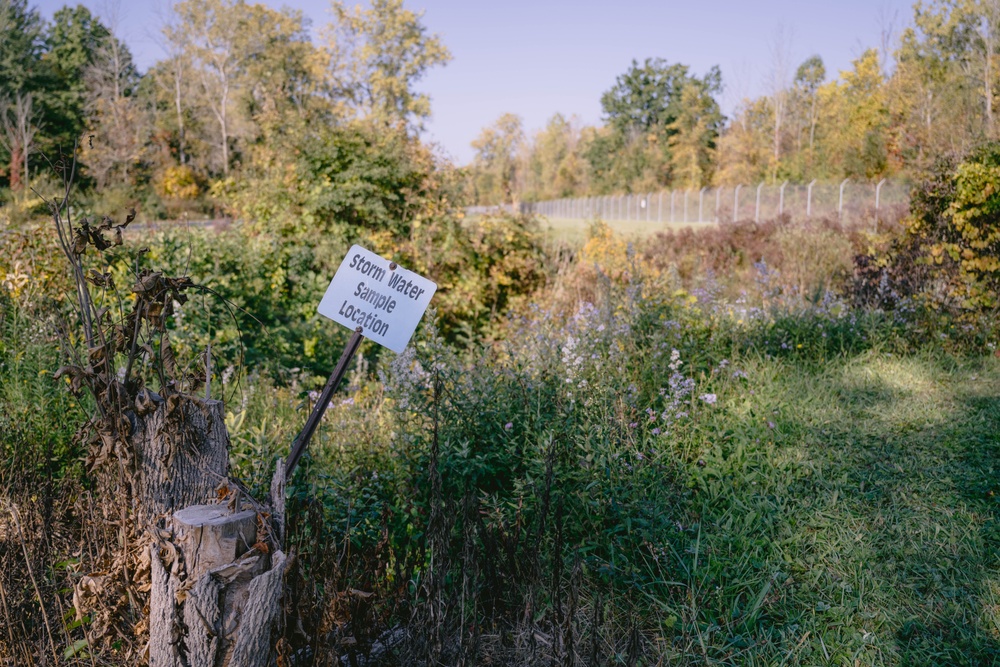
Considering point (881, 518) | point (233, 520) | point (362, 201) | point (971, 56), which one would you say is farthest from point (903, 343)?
point (971, 56)

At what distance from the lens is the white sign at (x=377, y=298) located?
2.35 metres

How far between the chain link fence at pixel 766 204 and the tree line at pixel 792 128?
3.16 ft

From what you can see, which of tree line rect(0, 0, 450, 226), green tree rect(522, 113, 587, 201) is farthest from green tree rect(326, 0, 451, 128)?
green tree rect(522, 113, 587, 201)

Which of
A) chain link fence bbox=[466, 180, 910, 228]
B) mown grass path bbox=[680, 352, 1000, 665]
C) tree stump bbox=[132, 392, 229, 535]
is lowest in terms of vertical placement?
mown grass path bbox=[680, 352, 1000, 665]

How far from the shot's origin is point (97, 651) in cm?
248

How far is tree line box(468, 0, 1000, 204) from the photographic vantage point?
20.6m

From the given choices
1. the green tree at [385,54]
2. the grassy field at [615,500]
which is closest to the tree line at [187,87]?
the green tree at [385,54]

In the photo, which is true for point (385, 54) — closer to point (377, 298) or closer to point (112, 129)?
point (112, 129)

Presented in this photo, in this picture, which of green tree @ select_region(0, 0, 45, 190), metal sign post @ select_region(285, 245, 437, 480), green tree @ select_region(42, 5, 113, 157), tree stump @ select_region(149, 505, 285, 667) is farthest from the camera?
green tree @ select_region(42, 5, 113, 157)

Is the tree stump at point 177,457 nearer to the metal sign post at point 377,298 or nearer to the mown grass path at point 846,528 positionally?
the metal sign post at point 377,298

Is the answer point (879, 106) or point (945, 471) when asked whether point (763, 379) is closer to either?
point (945, 471)

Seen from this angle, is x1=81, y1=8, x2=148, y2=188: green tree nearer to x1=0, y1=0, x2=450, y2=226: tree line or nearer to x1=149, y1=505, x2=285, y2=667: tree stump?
x1=0, y1=0, x2=450, y2=226: tree line

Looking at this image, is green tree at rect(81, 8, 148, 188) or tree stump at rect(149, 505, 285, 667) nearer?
tree stump at rect(149, 505, 285, 667)

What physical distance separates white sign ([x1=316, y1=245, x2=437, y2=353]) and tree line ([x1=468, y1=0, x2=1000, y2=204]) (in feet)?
21.7
